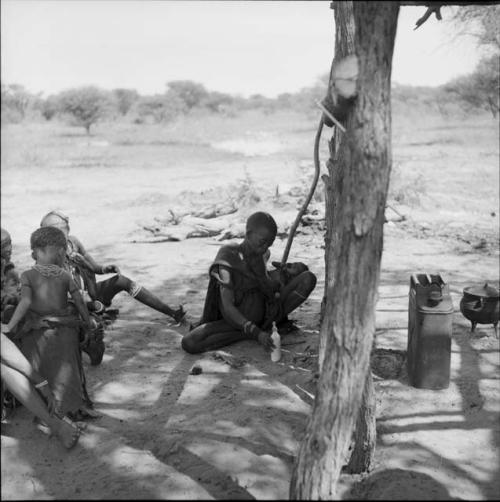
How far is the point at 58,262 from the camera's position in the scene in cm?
395

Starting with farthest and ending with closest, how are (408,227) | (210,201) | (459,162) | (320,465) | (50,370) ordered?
(459,162) → (210,201) → (408,227) → (50,370) → (320,465)

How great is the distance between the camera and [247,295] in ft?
17.2

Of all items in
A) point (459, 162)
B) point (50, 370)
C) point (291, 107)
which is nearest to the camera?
point (50, 370)

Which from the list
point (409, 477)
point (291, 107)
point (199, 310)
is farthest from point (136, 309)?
point (291, 107)

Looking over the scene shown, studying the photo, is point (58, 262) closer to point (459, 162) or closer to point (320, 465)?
point (320, 465)

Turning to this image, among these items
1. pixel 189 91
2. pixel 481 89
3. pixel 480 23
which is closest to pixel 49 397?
pixel 480 23

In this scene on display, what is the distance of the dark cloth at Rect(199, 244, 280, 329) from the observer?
507 centimetres

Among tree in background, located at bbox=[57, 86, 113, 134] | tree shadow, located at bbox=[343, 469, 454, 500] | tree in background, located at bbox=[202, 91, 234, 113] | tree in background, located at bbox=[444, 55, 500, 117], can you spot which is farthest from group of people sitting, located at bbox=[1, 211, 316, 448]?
tree in background, located at bbox=[202, 91, 234, 113]

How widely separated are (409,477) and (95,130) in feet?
111

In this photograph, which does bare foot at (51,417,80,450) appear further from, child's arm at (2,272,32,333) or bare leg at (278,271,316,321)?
bare leg at (278,271,316,321)

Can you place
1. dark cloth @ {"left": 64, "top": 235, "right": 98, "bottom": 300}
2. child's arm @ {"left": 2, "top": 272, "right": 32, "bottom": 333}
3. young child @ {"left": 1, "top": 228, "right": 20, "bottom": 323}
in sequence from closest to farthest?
child's arm @ {"left": 2, "top": 272, "right": 32, "bottom": 333}, young child @ {"left": 1, "top": 228, "right": 20, "bottom": 323}, dark cloth @ {"left": 64, "top": 235, "right": 98, "bottom": 300}

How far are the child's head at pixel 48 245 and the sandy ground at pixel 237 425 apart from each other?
0.95 metres

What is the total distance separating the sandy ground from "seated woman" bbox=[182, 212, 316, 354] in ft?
0.52

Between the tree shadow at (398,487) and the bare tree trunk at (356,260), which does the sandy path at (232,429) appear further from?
the bare tree trunk at (356,260)
